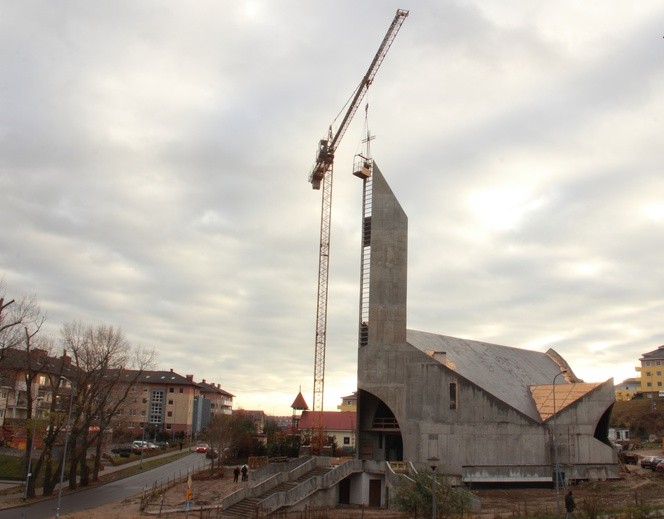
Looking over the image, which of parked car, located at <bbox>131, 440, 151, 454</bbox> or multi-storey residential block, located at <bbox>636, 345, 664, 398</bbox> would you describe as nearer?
parked car, located at <bbox>131, 440, 151, 454</bbox>

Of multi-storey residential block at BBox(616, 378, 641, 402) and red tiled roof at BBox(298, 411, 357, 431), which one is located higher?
multi-storey residential block at BBox(616, 378, 641, 402)

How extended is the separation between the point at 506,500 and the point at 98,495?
3089cm

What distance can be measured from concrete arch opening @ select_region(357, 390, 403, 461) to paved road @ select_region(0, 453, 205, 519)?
61.2 ft

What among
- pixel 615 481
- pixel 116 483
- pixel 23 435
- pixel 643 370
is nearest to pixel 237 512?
pixel 116 483

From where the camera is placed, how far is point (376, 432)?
53906 mm

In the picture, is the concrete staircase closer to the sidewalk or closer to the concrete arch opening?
the concrete arch opening

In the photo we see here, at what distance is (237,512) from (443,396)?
1732 centimetres

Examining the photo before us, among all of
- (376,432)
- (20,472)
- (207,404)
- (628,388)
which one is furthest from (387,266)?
(628,388)

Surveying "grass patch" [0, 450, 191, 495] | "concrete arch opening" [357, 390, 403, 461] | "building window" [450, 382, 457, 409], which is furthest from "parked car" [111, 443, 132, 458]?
"building window" [450, 382, 457, 409]

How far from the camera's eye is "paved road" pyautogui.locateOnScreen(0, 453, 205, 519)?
134 ft

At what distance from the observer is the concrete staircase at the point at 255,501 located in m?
39.3

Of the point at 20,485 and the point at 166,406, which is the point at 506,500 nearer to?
the point at 20,485

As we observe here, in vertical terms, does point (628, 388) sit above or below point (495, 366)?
above

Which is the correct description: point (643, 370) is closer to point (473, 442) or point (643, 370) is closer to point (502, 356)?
point (502, 356)
